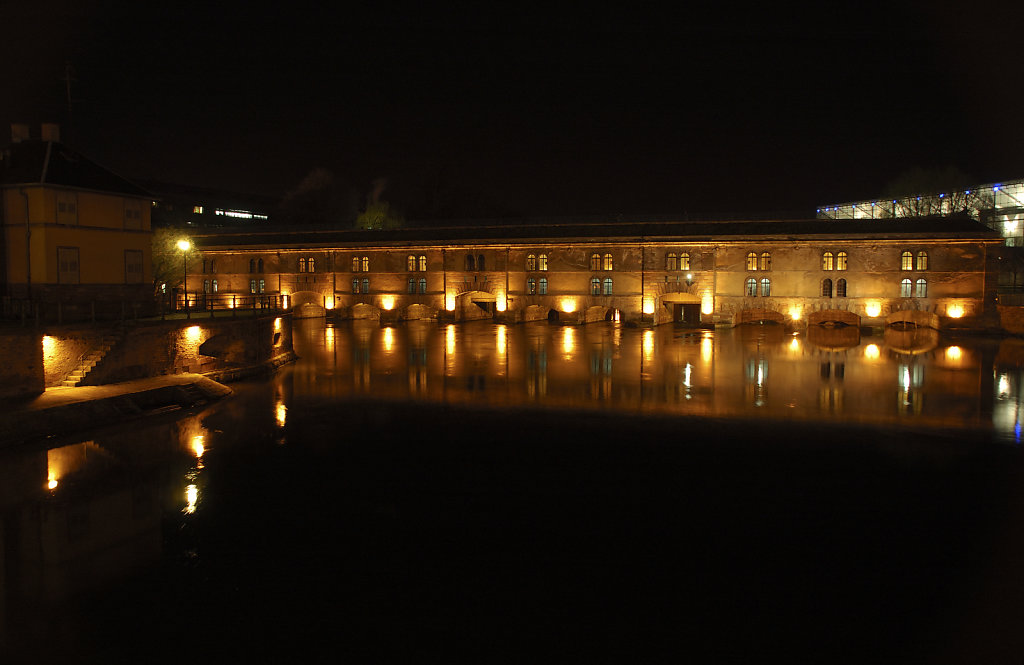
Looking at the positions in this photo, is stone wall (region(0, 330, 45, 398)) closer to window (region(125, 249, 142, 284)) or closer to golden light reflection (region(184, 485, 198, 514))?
window (region(125, 249, 142, 284))

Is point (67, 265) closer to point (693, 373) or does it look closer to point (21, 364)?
point (21, 364)

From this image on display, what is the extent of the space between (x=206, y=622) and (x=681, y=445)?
9714 millimetres

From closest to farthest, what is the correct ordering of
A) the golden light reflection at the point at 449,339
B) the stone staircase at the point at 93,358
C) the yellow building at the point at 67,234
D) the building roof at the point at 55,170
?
the stone staircase at the point at 93,358 → the yellow building at the point at 67,234 → the building roof at the point at 55,170 → the golden light reflection at the point at 449,339

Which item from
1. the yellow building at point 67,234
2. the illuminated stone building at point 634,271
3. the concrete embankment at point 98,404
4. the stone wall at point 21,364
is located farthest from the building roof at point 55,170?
the illuminated stone building at point 634,271

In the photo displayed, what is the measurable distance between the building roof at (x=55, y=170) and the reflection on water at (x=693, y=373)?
8463 mm

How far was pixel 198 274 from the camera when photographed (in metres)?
52.5

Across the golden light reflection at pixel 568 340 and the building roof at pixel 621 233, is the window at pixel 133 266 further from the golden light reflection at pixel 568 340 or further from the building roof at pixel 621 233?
the building roof at pixel 621 233

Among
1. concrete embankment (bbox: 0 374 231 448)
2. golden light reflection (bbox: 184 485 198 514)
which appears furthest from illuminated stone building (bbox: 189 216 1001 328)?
golden light reflection (bbox: 184 485 198 514)

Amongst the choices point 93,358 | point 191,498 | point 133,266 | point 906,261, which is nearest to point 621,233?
point 906,261

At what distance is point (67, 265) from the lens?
66.8ft

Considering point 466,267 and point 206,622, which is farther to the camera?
point 466,267

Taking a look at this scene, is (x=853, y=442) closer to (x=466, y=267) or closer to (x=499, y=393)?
(x=499, y=393)

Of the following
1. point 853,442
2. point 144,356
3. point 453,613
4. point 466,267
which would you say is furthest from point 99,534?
point 466,267

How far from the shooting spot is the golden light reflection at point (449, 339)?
30.3 m
